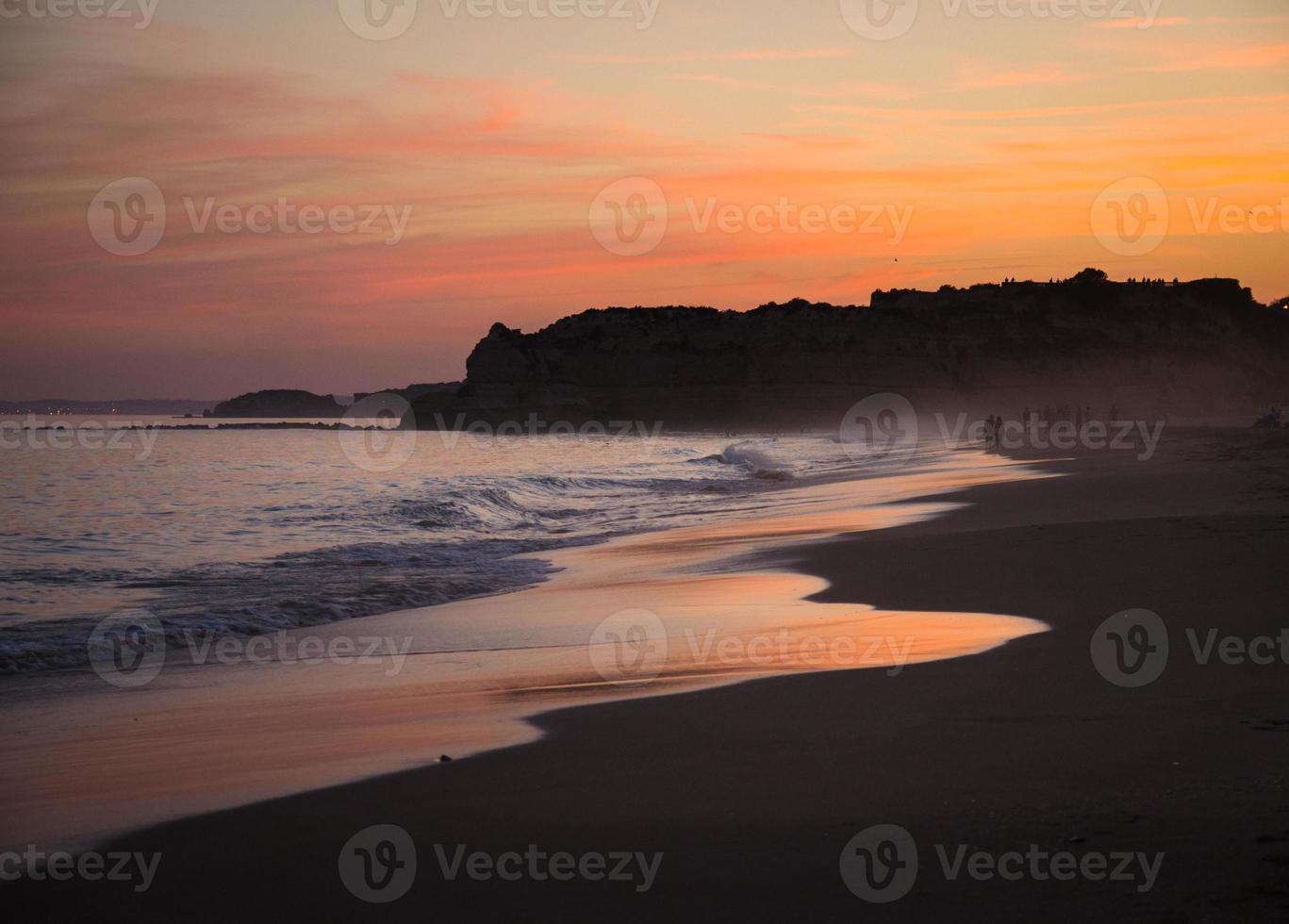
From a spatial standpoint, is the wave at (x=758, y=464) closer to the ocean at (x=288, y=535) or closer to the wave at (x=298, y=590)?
the ocean at (x=288, y=535)

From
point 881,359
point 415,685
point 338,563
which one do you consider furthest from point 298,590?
point 881,359

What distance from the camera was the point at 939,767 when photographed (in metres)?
4.37

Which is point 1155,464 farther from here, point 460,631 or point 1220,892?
point 1220,892

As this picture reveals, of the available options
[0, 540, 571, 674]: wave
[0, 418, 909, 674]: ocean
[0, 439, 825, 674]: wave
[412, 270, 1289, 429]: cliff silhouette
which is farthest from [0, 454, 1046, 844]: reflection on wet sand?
[412, 270, 1289, 429]: cliff silhouette

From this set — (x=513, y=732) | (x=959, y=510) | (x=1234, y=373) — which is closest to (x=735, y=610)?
(x=513, y=732)

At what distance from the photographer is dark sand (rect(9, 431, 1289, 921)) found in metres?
3.25

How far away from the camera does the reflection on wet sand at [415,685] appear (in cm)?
496

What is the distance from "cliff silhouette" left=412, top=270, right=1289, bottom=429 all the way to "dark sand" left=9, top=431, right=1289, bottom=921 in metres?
134

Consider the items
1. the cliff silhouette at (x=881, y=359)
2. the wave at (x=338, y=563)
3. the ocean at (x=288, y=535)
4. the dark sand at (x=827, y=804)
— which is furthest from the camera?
the cliff silhouette at (x=881, y=359)

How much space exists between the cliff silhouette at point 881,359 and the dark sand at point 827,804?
134 m

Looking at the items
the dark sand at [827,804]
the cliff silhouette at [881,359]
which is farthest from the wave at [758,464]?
the cliff silhouette at [881,359]

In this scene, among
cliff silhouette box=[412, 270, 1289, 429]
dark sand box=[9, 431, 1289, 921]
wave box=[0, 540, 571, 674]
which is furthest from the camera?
cliff silhouette box=[412, 270, 1289, 429]

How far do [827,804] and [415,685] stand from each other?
3696 millimetres

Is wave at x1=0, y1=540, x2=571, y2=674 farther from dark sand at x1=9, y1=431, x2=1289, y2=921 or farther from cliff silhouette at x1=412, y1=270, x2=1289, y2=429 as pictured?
cliff silhouette at x1=412, y1=270, x2=1289, y2=429
